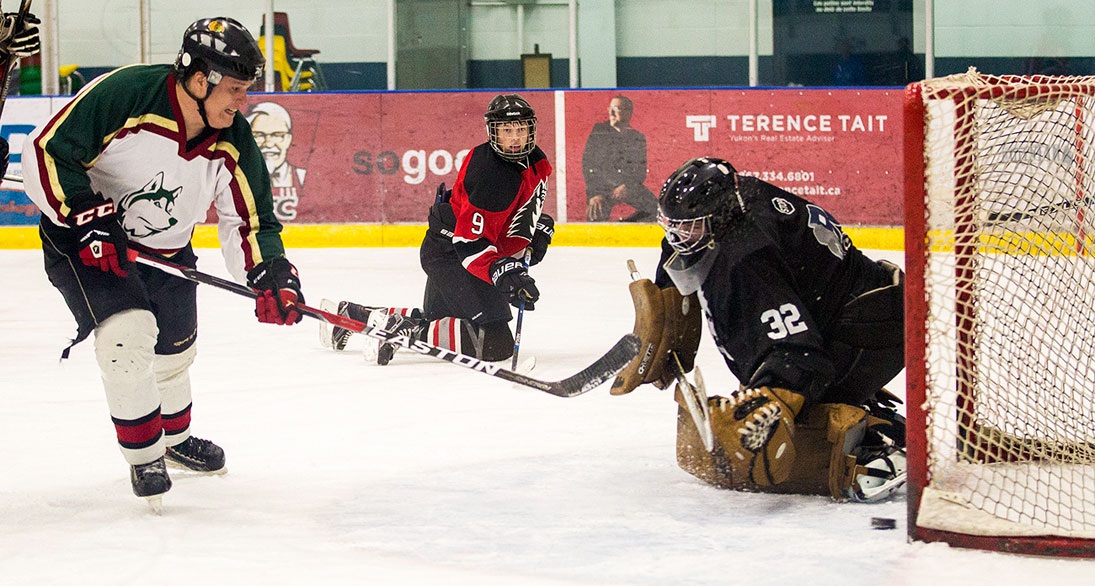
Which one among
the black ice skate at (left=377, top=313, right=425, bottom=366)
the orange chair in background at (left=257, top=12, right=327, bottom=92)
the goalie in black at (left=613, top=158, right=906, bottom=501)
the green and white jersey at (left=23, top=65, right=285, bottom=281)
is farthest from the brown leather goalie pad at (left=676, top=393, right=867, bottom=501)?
the orange chair in background at (left=257, top=12, right=327, bottom=92)

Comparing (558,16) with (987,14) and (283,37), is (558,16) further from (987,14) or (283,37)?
(987,14)

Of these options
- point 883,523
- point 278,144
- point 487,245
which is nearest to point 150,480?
point 883,523

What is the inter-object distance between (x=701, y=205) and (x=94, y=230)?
115cm

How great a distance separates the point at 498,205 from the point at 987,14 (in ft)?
17.2

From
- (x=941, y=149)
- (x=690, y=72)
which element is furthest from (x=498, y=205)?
(x=690, y=72)

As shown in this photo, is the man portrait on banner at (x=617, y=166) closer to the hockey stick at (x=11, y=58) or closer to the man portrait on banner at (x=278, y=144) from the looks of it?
the man portrait on banner at (x=278, y=144)

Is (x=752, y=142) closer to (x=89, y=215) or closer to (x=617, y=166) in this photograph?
(x=617, y=166)

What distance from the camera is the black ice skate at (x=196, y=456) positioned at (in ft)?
8.79

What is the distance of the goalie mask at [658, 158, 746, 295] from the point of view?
2.36m

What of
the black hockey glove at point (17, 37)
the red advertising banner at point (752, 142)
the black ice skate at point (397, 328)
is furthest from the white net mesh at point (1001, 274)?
the red advertising banner at point (752, 142)

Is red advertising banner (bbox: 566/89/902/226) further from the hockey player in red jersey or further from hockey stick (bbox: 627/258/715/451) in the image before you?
hockey stick (bbox: 627/258/715/451)

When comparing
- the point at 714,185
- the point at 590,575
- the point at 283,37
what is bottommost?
the point at 590,575

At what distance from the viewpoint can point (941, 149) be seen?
2.06m

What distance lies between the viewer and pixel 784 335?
2.29 meters
